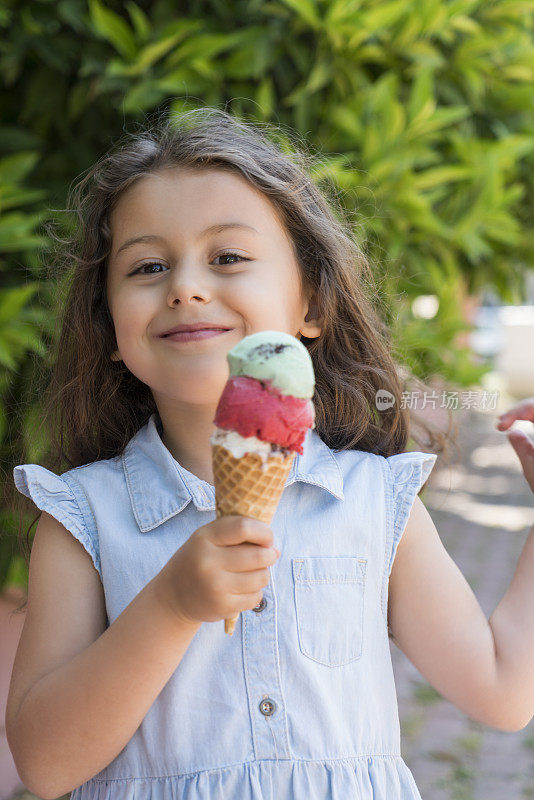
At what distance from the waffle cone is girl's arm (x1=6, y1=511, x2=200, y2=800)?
140 millimetres

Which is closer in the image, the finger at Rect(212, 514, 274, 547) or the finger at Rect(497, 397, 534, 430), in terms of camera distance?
the finger at Rect(212, 514, 274, 547)

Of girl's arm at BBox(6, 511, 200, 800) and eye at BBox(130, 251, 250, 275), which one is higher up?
eye at BBox(130, 251, 250, 275)

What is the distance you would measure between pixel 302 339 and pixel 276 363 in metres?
0.71

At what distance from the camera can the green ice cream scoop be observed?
4.13 feet

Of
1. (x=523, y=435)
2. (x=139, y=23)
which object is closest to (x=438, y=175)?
(x=139, y=23)

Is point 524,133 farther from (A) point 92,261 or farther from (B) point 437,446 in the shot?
(A) point 92,261

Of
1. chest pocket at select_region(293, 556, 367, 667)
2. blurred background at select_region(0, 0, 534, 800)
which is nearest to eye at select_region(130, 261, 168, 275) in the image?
chest pocket at select_region(293, 556, 367, 667)

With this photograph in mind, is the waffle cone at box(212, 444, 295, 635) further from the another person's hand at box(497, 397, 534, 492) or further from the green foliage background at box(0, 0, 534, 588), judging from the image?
the green foliage background at box(0, 0, 534, 588)

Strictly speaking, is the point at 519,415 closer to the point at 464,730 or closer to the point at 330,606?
the point at 330,606

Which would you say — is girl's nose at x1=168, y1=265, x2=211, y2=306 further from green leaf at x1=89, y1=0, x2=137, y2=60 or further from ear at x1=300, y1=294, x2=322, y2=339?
green leaf at x1=89, y1=0, x2=137, y2=60

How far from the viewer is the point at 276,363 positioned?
1.26m

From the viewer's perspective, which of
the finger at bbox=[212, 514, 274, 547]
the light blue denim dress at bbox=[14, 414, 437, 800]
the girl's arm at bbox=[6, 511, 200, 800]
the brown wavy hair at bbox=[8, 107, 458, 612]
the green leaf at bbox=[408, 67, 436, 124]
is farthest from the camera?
the green leaf at bbox=[408, 67, 436, 124]

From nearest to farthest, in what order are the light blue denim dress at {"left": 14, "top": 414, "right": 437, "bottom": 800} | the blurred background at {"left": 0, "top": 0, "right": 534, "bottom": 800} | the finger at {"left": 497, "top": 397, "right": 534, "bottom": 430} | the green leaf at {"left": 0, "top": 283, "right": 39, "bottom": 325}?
the light blue denim dress at {"left": 14, "top": 414, "right": 437, "bottom": 800}, the finger at {"left": 497, "top": 397, "right": 534, "bottom": 430}, the green leaf at {"left": 0, "top": 283, "right": 39, "bottom": 325}, the blurred background at {"left": 0, "top": 0, "right": 534, "bottom": 800}

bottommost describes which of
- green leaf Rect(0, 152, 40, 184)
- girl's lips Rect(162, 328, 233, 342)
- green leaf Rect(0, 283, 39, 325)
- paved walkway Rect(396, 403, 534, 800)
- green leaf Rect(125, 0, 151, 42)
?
paved walkway Rect(396, 403, 534, 800)
